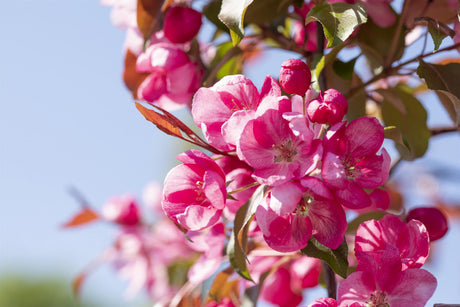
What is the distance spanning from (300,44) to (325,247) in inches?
23.2

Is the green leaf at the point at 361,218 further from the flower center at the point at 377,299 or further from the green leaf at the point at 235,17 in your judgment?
the green leaf at the point at 235,17

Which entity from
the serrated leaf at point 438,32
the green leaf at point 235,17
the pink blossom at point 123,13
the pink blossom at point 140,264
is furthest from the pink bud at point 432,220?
the pink blossom at point 140,264

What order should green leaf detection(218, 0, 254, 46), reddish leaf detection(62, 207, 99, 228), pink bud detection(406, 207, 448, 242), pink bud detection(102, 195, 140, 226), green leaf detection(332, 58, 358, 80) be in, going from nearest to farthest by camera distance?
green leaf detection(218, 0, 254, 46) → pink bud detection(406, 207, 448, 242) → green leaf detection(332, 58, 358, 80) → reddish leaf detection(62, 207, 99, 228) → pink bud detection(102, 195, 140, 226)

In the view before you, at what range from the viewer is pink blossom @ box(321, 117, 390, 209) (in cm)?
74

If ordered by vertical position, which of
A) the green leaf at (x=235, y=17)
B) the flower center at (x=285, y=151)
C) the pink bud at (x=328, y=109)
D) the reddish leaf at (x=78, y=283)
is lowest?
the reddish leaf at (x=78, y=283)

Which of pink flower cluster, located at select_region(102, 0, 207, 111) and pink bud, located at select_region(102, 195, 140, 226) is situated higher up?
pink flower cluster, located at select_region(102, 0, 207, 111)

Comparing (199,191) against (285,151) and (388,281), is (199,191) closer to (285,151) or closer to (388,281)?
(285,151)

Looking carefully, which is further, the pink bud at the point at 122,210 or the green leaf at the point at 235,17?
the pink bud at the point at 122,210

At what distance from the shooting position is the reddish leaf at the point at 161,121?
2.58 ft

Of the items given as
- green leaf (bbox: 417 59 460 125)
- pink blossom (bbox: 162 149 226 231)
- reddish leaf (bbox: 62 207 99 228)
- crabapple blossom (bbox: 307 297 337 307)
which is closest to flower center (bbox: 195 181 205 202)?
pink blossom (bbox: 162 149 226 231)

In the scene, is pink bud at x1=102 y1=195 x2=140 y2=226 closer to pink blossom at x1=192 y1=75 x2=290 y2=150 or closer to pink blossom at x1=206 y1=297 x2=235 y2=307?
pink blossom at x1=206 y1=297 x2=235 y2=307

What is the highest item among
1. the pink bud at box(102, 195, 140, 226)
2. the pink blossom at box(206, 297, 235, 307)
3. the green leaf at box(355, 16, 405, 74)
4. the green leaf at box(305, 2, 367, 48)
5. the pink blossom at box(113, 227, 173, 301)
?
the green leaf at box(305, 2, 367, 48)

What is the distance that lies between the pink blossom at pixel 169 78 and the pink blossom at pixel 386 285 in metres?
0.50

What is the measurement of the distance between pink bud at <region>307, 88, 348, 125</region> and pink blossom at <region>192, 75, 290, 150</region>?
0.06 meters
